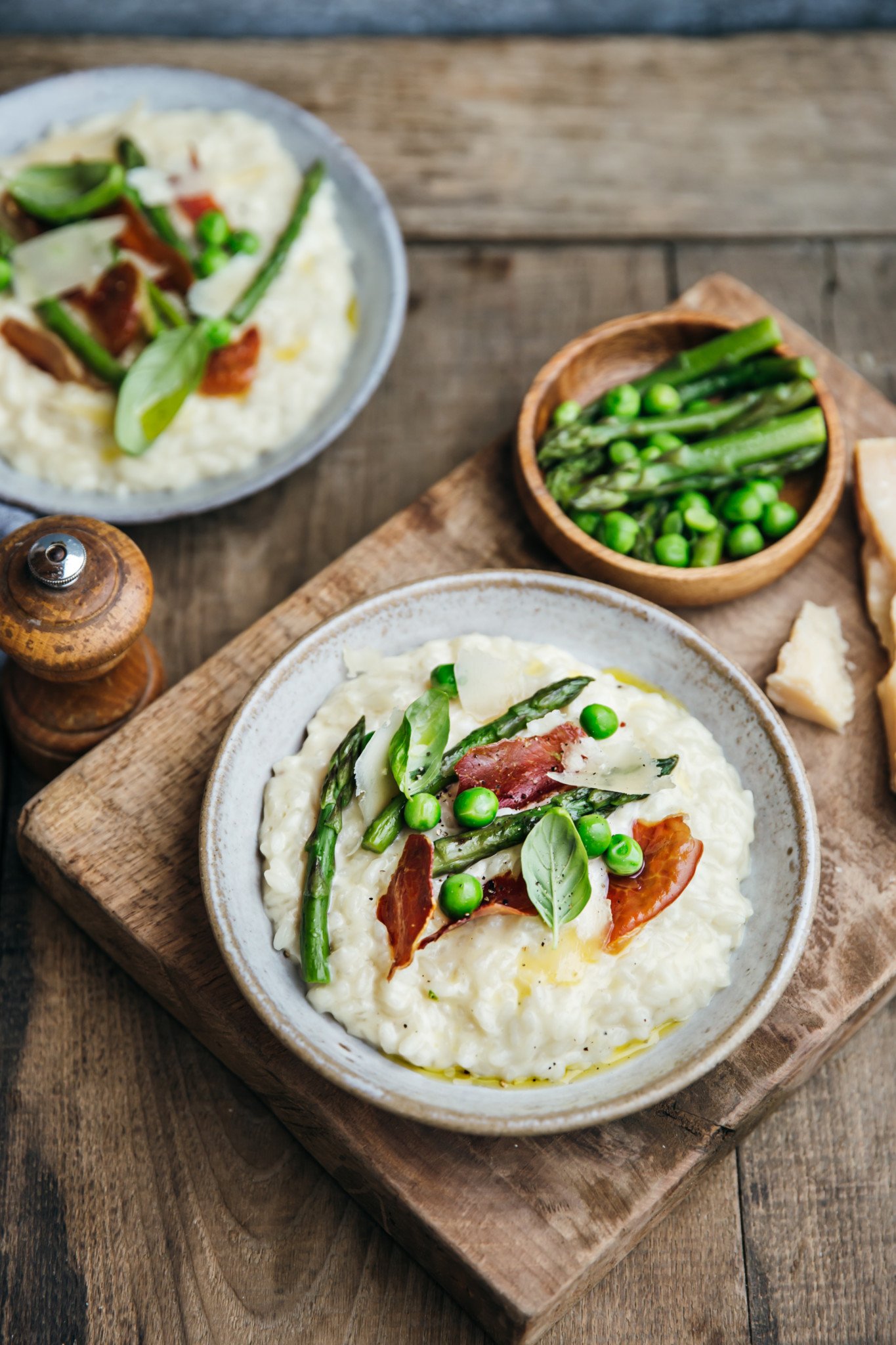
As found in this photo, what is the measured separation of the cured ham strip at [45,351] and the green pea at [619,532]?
2.58 metres

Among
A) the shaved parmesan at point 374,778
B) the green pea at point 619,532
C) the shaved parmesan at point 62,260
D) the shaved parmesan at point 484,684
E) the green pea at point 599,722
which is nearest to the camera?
the shaved parmesan at point 374,778

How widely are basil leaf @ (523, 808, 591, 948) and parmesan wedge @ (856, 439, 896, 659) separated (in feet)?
6.78

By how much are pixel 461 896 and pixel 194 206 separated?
3.93 metres

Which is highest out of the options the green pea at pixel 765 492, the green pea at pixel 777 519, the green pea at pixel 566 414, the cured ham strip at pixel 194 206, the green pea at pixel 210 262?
the cured ham strip at pixel 194 206

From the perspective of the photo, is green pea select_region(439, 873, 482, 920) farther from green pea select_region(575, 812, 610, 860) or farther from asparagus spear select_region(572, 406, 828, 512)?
asparagus spear select_region(572, 406, 828, 512)

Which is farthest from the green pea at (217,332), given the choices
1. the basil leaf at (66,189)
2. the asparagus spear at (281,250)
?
the basil leaf at (66,189)

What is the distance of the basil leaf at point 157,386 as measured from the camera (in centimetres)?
500

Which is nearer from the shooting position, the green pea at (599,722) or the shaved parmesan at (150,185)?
the green pea at (599,722)

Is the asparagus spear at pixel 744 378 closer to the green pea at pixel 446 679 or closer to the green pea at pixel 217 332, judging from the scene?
the green pea at pixel 446 679

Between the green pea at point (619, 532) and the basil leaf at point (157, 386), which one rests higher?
the basil leaf at point (157, 386)

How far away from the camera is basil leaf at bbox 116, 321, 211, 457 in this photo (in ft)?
16.4

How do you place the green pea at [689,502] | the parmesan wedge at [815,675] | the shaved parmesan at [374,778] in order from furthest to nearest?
the green pea at [689,502], the parmesan wedge at [815,675], the shaved parmesan at [374,778]

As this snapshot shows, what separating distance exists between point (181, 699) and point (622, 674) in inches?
73.6

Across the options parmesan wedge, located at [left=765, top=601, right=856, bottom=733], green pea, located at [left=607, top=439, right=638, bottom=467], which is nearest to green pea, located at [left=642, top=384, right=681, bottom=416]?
green pea, located at [left=607, top=439, right=638, bottom=467]
